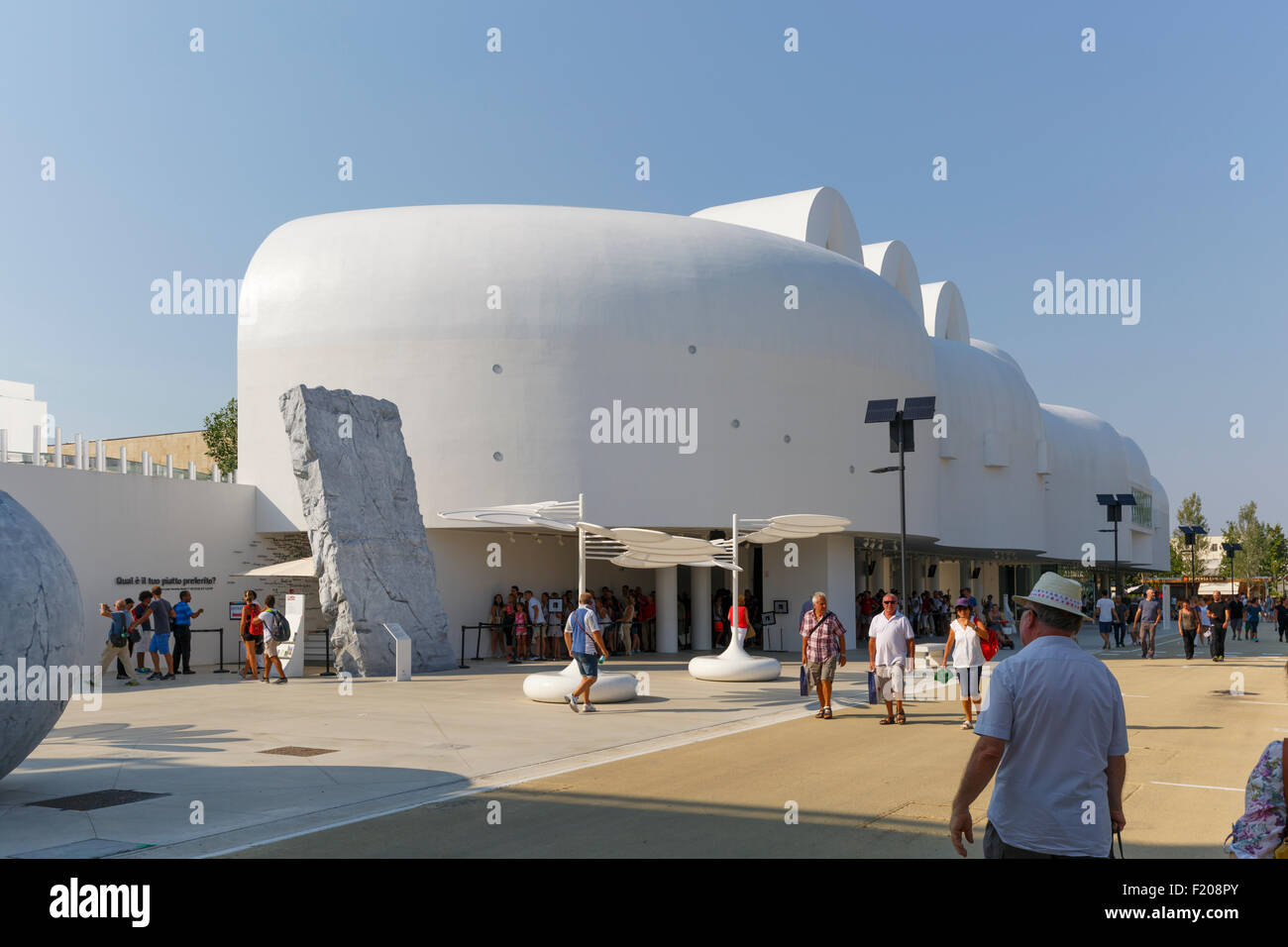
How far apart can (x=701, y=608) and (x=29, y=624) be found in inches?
1009

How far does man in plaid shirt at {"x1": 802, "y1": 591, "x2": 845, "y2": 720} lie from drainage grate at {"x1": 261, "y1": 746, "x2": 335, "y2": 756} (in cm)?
681

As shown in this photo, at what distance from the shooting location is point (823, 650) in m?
15.5

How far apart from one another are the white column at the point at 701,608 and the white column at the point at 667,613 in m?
0.81

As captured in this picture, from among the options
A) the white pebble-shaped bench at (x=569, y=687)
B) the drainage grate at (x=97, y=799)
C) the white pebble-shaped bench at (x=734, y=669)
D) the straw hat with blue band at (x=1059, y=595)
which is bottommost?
the white pebble-shaped bench at (x=734, y=669)

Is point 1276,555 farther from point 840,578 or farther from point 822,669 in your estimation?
point 822,669

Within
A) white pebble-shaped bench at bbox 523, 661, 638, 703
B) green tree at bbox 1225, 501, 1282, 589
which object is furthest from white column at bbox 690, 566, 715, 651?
green tree at bbox 1225, 501, 1282, 589

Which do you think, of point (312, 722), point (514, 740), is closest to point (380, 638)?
point (312, 722)

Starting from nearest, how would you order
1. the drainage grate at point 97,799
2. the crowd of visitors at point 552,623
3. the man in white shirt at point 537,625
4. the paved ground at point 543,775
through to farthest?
the paved ground at point 543,775
the drainage grate at point 97,799
the man in white shirt at point 537,625
the crowd of visitors at point 552,623

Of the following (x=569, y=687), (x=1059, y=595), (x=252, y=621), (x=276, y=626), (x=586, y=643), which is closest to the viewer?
(x=1059, y=595)

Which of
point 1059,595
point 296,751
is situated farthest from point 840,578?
point 1059,595

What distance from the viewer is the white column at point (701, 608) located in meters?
32.8

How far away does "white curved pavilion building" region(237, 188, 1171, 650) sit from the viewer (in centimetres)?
2938

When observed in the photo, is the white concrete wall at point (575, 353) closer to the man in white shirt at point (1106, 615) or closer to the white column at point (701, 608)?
the white column at point (701, 608)

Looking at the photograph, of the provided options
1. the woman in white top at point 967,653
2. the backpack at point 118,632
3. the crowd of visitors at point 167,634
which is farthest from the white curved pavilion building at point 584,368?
the woman in white top at point 967,653
